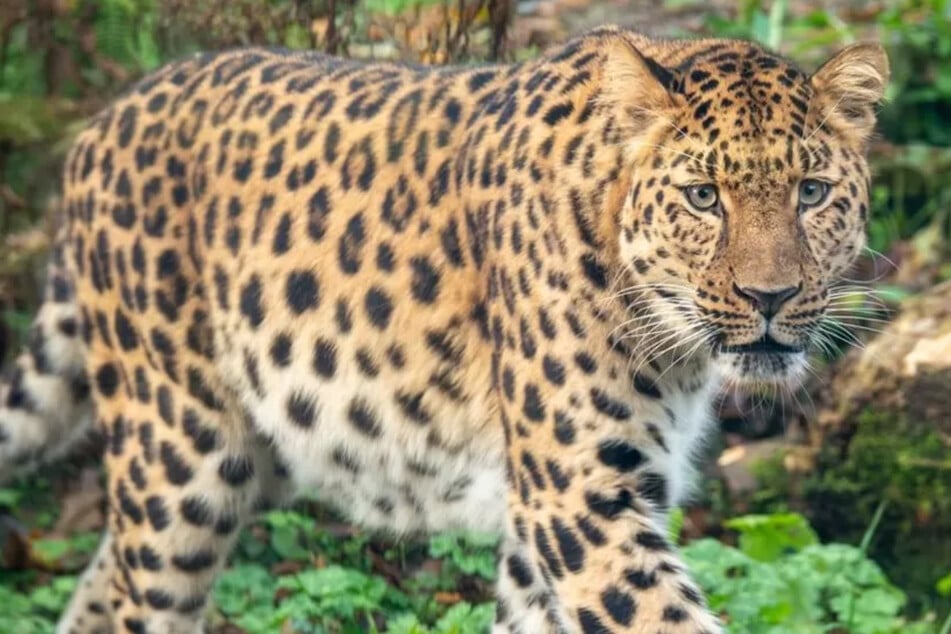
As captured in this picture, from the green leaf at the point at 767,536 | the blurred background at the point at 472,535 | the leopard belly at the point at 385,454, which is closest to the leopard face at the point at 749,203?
the blurred background at the point at 472,535

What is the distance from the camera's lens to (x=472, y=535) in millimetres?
7039

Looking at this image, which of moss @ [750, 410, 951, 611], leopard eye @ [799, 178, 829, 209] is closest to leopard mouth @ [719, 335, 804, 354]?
leopard eye @ [799, 178, 829, 209]

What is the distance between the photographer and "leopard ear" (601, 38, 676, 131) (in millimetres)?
5547

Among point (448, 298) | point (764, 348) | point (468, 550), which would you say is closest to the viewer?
point (764, 348)

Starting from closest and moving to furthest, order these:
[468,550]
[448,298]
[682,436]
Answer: [682,436] → [448,298] → [468,550]

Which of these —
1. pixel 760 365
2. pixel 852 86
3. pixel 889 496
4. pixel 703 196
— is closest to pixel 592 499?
pixel 760 365

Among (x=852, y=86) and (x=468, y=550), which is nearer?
(x=852, y=86)

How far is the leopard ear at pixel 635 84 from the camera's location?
555 cm

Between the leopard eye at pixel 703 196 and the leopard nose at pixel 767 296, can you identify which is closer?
the leopard nose at pixel 767 296

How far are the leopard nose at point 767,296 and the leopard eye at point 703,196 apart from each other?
25cm

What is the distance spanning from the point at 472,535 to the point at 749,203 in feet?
6.98

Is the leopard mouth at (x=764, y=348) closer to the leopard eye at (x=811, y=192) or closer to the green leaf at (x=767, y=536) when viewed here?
the leopard eye at (x=811, y=192)

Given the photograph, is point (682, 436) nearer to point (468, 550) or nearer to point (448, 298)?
point (448, 298)

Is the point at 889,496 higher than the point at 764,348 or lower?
lower
